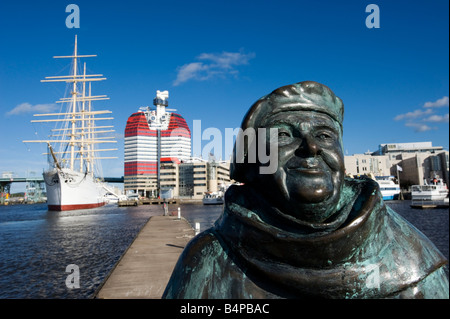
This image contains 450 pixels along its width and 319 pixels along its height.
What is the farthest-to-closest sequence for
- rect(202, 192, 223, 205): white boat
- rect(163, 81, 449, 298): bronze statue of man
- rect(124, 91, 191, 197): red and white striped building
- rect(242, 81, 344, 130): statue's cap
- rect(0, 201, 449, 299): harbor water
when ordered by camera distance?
rect(124, 91, 191, 197): red and white striped building, rect(202, 192, 223, 205): white boat, rect(0, 201, 449, 299): harbor water, rect(242, 81, 344, 130): statue's cap, rect(163, 81, 449, 298): bronze statue of man

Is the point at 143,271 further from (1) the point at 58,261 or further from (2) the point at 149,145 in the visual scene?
(2) the point at 149,145

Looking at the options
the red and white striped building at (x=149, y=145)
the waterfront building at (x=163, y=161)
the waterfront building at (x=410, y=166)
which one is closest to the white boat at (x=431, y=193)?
the waterfront building at (x=410, y=166)

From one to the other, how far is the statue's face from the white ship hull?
182 feet

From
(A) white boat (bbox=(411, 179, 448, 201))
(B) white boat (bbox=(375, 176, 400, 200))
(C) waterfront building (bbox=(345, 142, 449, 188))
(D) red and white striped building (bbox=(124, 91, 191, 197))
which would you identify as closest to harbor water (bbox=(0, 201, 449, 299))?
(A) white boat (bbox=(411, 179, 448, 201))

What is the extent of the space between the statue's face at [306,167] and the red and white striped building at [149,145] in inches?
4639

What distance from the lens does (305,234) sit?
3.84 feet

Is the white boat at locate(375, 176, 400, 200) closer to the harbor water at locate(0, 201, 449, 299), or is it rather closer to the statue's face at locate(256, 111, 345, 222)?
the harbor water at locate(0, 201, 449, 299)

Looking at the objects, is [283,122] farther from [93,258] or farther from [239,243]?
[93,258]

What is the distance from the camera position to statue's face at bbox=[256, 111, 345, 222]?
1.19m

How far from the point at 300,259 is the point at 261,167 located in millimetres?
423

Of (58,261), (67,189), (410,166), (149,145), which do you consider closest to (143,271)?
(58,261)

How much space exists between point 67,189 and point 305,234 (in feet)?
191

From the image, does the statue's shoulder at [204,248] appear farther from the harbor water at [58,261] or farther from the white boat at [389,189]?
the white boat at [389,189]
